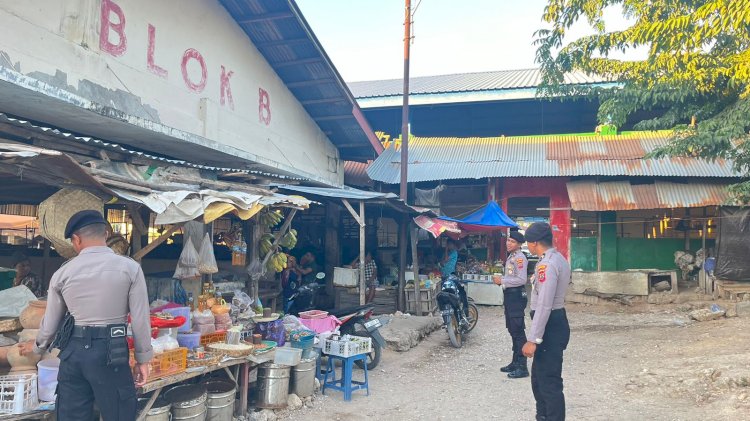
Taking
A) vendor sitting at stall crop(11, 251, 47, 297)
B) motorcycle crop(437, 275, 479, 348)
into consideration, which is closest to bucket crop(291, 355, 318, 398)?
motorcycle crop(437, 275, 479, 348)

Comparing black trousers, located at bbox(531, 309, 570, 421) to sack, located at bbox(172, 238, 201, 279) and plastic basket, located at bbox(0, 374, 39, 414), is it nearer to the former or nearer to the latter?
plastic basket, located at bbox(0, 374, 39, 414)

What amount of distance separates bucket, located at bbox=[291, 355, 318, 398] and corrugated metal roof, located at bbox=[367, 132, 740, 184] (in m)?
9.14

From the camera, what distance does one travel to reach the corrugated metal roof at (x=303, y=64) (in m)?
8.73

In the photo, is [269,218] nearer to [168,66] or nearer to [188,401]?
[168,66]

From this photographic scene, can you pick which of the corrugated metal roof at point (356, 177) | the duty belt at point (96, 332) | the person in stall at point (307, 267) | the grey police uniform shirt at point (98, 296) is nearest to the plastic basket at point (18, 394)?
the grey police uniform shirt at point (98, 296)

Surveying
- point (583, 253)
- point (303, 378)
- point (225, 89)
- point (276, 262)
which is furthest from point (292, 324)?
point (583, 253)

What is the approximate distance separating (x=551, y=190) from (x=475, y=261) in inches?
123

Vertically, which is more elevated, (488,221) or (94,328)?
(488,221)

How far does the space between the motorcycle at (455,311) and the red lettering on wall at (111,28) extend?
638 cm

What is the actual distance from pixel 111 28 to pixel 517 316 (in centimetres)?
676

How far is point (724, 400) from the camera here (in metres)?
5.48

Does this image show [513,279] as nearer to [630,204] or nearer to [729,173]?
[630,204]

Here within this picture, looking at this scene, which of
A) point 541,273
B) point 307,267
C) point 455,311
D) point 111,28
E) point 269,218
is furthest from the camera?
point 307,267

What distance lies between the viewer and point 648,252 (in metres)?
14.7
